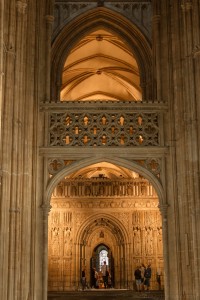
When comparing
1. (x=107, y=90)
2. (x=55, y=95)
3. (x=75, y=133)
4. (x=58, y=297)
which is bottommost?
(x=58, y=297)

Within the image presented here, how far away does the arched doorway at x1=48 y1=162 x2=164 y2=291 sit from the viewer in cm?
2671

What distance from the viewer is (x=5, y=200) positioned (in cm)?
1436

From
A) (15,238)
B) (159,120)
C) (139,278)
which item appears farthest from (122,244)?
(15,238)

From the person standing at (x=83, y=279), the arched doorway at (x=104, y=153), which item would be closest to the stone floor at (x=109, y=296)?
the arched doorway at (x=104, y=153)

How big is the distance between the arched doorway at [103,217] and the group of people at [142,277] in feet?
5.44

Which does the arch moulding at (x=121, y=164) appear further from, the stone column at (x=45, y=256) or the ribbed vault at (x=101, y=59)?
the ribbed vault at (x=101, y=59)

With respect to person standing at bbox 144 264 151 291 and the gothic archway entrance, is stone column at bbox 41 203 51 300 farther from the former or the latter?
the gothic archway entrance

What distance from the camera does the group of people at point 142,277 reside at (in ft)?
78.8

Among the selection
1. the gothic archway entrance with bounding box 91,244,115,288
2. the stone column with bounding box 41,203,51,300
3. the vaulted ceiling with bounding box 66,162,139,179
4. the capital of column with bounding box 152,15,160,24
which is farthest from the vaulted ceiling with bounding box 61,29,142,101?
the stone column with bounding box 41,203,51,300

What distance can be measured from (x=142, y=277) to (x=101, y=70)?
1112 centimetres

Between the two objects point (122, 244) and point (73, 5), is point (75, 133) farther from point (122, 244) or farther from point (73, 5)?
point (122, 244)

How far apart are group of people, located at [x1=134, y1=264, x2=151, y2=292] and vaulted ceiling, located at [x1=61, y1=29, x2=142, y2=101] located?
388 inches

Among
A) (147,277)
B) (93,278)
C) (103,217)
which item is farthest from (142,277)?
(93,278)

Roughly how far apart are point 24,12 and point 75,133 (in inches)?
164
